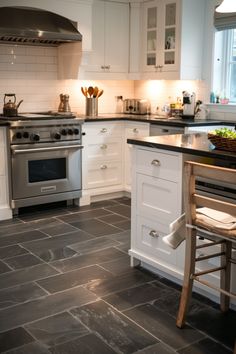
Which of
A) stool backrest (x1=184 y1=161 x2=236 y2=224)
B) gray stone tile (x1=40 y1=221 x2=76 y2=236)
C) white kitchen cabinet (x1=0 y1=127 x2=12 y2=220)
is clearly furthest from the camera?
white kitchen cabinet (x1=0 y1=127 x2=12 y2=220)

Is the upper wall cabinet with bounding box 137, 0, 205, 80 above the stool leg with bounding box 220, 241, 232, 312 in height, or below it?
above

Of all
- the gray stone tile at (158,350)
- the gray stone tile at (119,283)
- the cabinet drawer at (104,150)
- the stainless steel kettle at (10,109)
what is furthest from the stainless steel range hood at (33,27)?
the gray stone tile at (158,350)

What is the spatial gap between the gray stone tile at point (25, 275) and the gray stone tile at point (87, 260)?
0.28 feet

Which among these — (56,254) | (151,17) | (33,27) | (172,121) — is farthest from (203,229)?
(151,17)

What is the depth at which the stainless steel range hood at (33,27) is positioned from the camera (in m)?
4.48

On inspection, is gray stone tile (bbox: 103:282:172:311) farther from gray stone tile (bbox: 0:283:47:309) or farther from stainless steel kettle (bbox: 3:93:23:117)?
stainless steel kettle (bbox: 3:93:23:117)

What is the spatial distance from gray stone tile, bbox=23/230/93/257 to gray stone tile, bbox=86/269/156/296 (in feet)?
2.36

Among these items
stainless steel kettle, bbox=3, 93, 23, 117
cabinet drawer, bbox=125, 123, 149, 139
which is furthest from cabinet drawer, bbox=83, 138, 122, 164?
stainless steel kettle, bbox=3, 93, 23, 117

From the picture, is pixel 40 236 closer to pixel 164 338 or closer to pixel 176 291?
pixel 176 291

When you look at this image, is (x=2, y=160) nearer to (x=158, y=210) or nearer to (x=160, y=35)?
(x=158, y=210)

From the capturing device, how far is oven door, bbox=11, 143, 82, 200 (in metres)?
4.50

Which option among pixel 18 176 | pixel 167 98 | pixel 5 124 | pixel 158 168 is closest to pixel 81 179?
pixel 18 176

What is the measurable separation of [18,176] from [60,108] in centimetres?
121

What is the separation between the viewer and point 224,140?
2604mm
